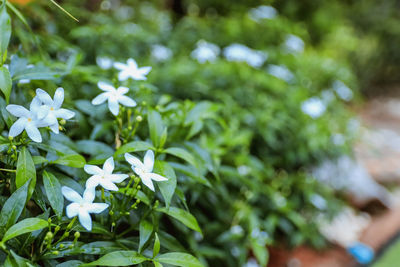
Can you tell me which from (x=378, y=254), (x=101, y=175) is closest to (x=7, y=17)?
(x=101, y=175)

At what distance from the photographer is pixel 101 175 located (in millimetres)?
1007

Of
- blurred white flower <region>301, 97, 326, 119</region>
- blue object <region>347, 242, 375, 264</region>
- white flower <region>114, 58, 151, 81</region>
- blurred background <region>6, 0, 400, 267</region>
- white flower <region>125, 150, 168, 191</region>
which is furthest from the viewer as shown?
blurred white flower <region>301, 97, 326, 119</region>

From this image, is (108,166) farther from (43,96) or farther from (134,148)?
(43,96)

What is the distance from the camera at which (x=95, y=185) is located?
98 centimetres

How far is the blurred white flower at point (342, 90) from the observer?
3.49 meters

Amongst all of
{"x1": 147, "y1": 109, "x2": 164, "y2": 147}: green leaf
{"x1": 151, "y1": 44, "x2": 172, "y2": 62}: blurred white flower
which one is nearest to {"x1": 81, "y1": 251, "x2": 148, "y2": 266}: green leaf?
{"x1": 147, "y1": 109, "x2": 164, "y2": 147}: green leaf

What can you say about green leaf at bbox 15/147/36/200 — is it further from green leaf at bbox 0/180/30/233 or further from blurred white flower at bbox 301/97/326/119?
blurred white flower at bbox 301/97/326/119

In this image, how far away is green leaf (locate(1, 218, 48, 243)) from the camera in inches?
36.4

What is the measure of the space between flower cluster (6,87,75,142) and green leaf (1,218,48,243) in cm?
20

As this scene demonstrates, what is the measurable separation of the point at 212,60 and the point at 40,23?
122 cm

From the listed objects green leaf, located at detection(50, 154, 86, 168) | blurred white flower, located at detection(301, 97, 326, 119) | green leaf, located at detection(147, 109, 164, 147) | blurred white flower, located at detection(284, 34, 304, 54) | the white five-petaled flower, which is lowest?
the white five-petaled flower

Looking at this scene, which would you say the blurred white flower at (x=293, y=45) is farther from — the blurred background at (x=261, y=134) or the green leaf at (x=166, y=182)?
the green leaf at (x=166, y=182)

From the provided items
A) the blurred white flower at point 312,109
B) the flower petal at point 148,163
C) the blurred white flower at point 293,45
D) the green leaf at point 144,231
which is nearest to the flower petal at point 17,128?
the flower petal at point 148,163

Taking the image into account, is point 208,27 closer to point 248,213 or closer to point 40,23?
point 40,23
